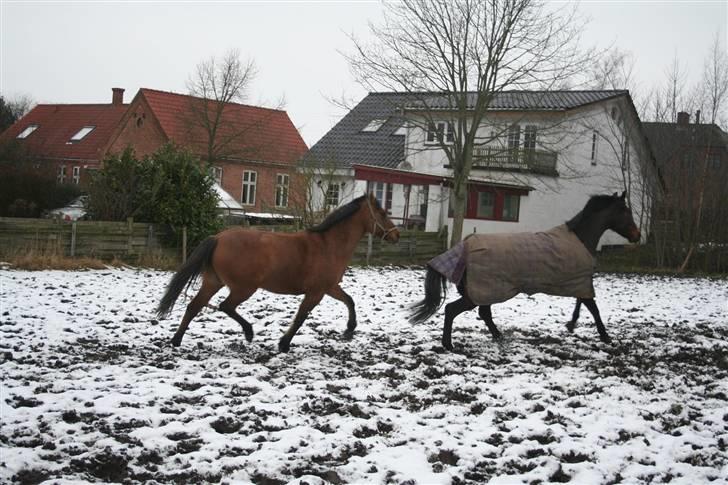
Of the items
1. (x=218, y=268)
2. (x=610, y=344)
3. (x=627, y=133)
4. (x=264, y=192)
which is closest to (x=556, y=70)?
(x=627, y=133)

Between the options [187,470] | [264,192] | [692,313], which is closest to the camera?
[187,470]

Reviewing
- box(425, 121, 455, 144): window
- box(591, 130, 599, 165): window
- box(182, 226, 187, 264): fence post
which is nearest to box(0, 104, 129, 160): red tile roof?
box(425, 121, 455, 144): window

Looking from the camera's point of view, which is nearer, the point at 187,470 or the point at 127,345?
the point at 187,470

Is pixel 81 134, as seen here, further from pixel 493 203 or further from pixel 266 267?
pixel 266 267

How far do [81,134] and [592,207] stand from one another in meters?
39.1

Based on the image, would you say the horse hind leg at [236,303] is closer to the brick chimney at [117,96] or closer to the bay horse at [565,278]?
the bay horse at [565,278]

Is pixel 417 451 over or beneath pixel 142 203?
beneath

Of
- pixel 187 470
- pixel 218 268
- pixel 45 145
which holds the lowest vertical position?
pixel 187 470

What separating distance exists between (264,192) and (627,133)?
1958 cm

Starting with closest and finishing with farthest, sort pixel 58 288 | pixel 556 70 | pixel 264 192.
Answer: pixel 58 288 < pixel 556 70 < pixel 264 192

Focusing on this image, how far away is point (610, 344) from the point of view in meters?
8.61

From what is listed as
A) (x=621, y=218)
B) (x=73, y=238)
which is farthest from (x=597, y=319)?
(x=73, y=238)

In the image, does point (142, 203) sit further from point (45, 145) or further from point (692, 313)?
point (45, 145)

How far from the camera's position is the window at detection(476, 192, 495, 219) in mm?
27828
